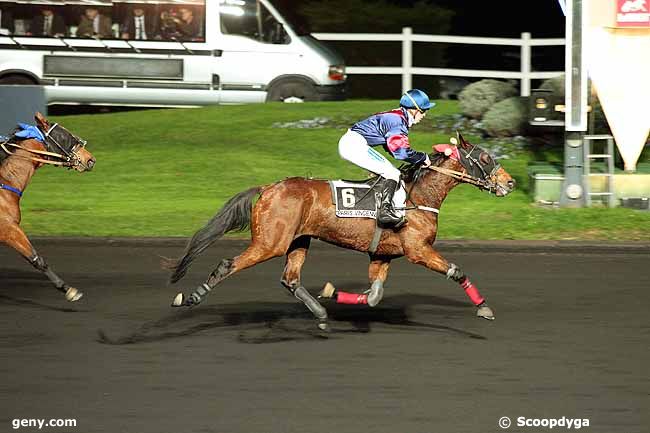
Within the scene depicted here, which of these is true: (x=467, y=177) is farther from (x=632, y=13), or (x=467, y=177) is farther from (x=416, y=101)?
(x=632, y=13)

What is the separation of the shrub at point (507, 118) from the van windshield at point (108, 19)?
6.50m

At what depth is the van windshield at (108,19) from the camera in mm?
24562

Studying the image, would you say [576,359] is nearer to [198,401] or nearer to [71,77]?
[198,401]

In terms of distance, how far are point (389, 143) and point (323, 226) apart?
2.90 ft

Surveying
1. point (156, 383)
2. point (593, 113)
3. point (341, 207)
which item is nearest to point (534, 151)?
point (593, 113)

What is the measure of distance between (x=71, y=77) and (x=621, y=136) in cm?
1130

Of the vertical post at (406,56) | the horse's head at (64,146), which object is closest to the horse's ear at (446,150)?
the horse's head at (64,146)

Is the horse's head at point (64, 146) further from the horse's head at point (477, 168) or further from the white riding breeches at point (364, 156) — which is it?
the horse's head at point (477, 168)

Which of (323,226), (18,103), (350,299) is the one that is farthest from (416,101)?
(18,103)

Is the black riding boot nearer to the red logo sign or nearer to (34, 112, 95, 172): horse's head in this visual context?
(34, 112, 95, 172): horse's head

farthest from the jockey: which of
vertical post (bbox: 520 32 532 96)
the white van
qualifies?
vertical post (bbox: 520 32 532 96)

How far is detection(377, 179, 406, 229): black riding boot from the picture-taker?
10.5 m

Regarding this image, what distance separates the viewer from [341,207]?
1064 cm

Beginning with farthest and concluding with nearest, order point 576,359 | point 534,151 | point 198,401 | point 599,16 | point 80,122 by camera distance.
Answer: point 80,122, point 534,151, point 599,16, point 576,359, point 198,401
